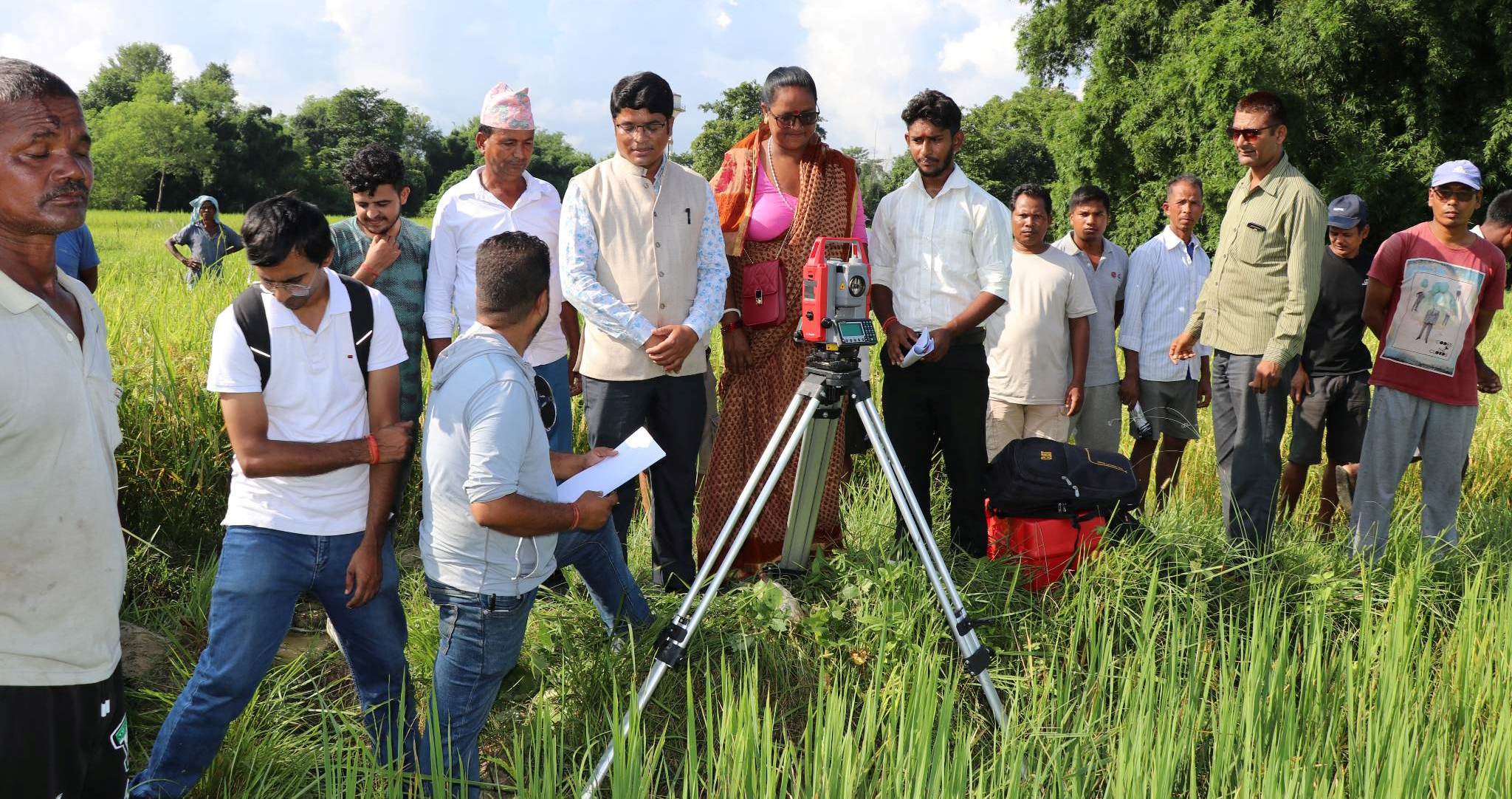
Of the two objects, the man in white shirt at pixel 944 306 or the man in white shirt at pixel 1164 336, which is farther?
the man in white shirt at pixel 1164 336

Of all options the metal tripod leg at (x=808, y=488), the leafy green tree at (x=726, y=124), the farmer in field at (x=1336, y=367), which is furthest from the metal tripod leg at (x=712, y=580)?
the leafy green tree at (x=726, y=124)

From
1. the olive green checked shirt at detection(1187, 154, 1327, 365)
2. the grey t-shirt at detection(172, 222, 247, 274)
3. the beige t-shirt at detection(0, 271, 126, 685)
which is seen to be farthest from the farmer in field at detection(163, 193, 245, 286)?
the beige t-shirt at detection(0, 271, 126, 685)

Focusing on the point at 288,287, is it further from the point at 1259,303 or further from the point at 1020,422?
the point at 1259,303

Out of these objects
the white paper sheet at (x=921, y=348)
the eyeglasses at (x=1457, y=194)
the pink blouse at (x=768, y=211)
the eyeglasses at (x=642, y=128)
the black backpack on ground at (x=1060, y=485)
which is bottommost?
the black backpack on ground at (x=1060, y=485)

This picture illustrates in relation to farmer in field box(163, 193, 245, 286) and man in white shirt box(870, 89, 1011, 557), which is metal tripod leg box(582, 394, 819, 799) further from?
farmer in field box(163, 193, 245, 286)

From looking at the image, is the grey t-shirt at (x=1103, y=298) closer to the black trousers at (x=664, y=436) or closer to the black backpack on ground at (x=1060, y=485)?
the black backpack on ground at (x=1060, y=485)

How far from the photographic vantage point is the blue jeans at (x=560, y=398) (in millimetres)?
3646

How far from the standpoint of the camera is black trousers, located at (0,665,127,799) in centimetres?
159

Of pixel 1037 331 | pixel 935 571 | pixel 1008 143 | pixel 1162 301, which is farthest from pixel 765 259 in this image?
pixel 1008 143

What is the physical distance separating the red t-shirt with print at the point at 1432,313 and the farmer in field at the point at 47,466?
4.55 m

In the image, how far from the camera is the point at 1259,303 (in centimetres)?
420

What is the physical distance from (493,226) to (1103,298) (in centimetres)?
310

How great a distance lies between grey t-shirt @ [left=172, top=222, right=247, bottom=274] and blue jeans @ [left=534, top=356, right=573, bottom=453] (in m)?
6.64

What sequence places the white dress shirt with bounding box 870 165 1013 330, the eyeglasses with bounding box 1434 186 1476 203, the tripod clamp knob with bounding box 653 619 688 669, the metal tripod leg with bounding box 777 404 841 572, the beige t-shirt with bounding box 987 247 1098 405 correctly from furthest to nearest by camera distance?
the beige t-shirt with bounding box 987 247 1098 405
the eyeglasses with bounding box 1434 186 1476 203
the white dress shirt with bounding box 870 165 1013 330
the metal tripod leg with bounding box 777 404 841 572
the tripod clamp knob with bounding box 653 619 688 669
